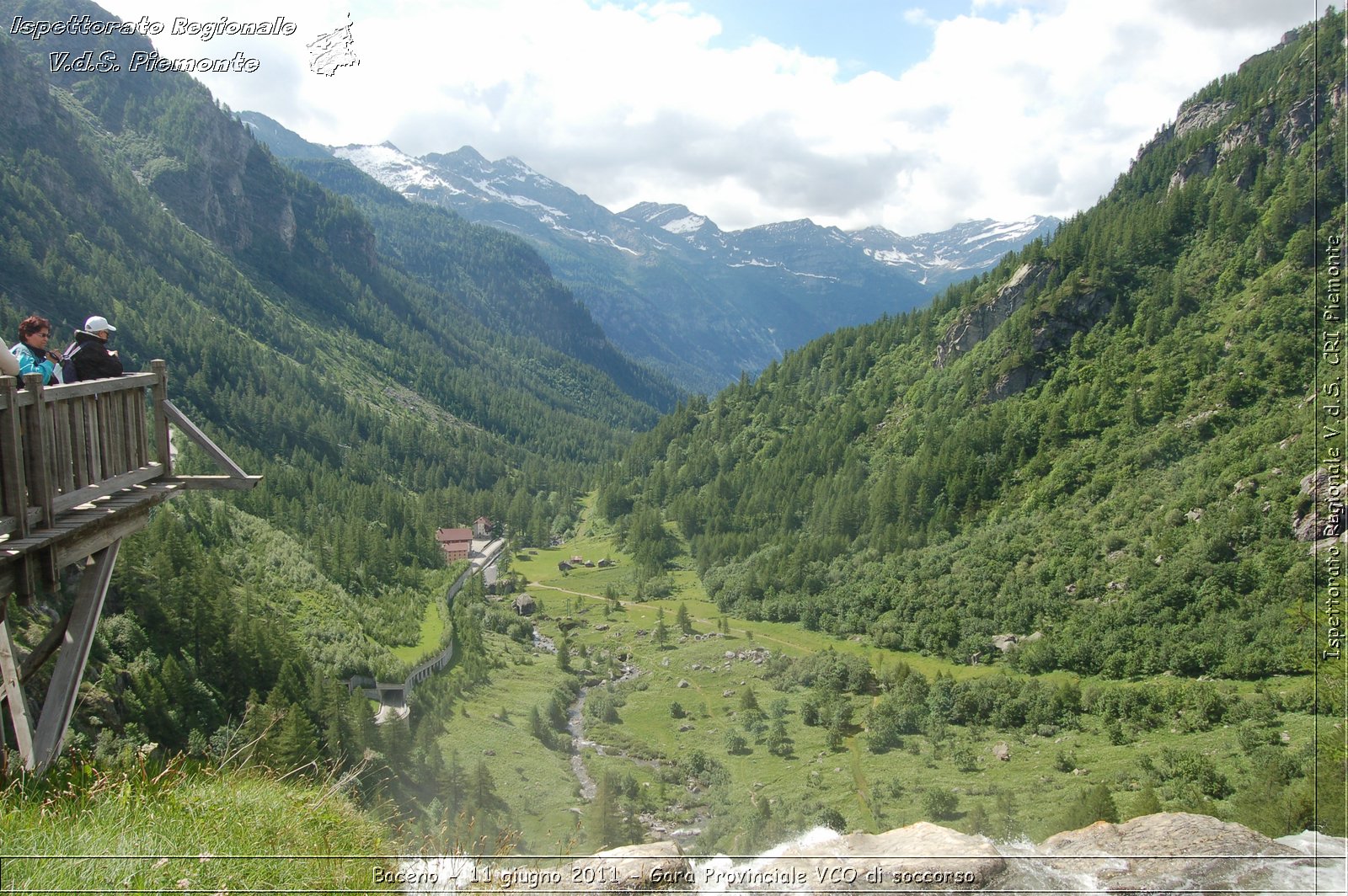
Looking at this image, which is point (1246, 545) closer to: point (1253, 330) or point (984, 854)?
point (1253, 330)

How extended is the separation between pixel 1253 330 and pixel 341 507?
109766mm

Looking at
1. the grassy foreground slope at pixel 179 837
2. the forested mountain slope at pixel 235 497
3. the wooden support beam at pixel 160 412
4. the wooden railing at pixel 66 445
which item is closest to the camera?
the grassy foreground slope at pixel 179 837

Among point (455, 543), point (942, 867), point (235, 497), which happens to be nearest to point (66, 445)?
point (942, 867)

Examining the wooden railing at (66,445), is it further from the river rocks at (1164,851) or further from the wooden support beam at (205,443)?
the river rocks at (1164,851)

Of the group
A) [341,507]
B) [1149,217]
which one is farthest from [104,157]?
[1149,217]

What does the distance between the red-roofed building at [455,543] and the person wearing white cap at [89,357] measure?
10836cm

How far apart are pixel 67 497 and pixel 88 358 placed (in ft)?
8.32

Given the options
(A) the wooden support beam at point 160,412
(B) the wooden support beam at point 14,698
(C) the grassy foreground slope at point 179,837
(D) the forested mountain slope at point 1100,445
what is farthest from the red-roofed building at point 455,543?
(C) the grassy foreground slope at point 179,837

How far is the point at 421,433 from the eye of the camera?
18688 cm

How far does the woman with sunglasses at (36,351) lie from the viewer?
923 cm

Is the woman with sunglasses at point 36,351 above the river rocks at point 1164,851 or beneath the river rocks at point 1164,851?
above

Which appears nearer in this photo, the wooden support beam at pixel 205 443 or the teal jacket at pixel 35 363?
the teal jacket at pixel 35 363

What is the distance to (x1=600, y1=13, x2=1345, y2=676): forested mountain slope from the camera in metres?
55.5

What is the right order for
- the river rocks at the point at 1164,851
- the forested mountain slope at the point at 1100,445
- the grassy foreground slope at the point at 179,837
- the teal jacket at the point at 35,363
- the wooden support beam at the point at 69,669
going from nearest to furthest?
the grassy foreground slope at the point at 179,837 < the wooden support beam at the point at 69,669 < the teal jacket at the point at 35,363 < the river rocks at the point at 1164,851 < the forested mountain slope at the point at 1100,445
